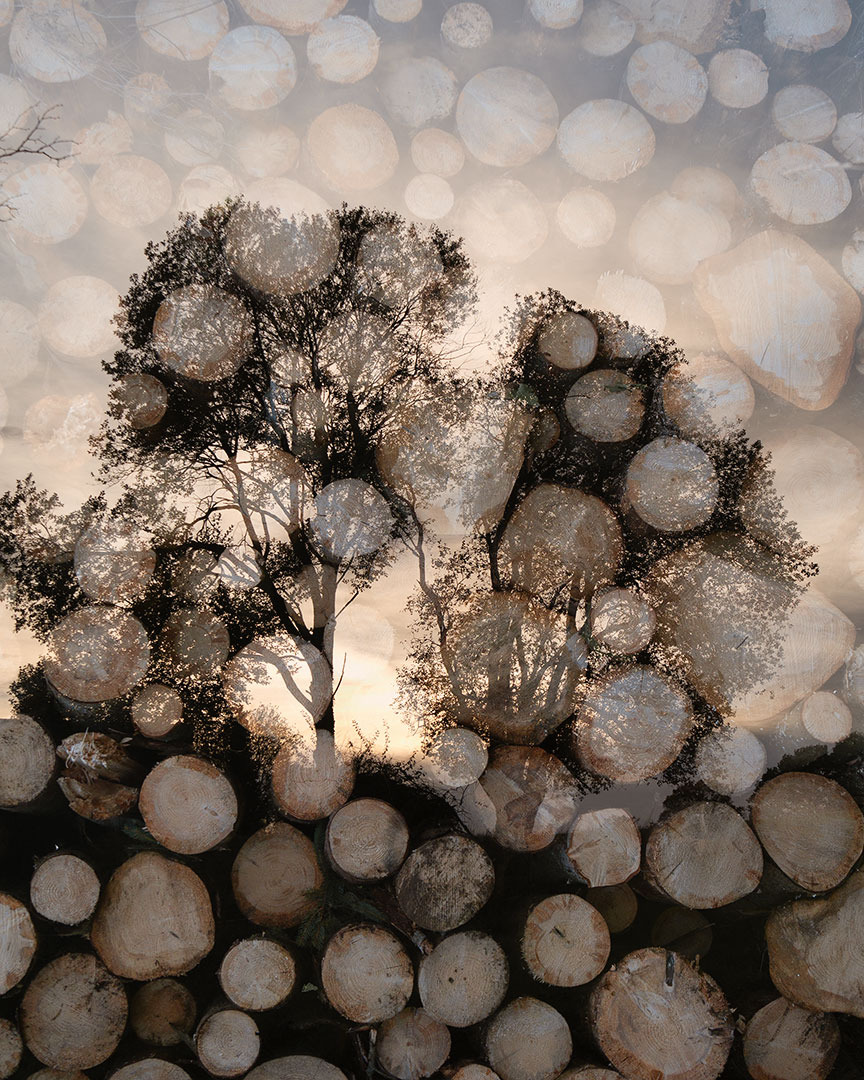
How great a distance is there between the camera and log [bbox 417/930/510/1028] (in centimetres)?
170

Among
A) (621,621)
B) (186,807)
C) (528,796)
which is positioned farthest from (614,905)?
(186,807)

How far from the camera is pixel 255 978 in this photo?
1705 mm

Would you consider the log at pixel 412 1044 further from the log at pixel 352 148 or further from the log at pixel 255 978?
the log at pixel 352 148

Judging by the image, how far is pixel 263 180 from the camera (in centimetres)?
192

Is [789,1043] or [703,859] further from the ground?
[703,859]

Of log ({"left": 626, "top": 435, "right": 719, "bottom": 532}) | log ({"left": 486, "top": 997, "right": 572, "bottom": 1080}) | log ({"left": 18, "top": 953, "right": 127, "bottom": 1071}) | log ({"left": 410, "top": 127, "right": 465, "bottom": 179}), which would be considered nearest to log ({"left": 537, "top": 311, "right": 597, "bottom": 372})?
log ({"left": 626, "top": 435, "right": 719, "bottom": 532})

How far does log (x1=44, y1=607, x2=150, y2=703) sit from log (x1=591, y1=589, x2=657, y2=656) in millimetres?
1454

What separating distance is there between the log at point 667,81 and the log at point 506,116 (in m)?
0.27

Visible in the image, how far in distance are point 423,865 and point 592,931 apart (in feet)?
1.67

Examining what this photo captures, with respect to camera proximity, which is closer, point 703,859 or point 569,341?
point 703,859

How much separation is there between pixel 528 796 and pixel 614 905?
40cm

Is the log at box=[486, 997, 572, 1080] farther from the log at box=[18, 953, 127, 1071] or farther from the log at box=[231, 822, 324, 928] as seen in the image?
the log at box=[18, 953, 127, 1071]

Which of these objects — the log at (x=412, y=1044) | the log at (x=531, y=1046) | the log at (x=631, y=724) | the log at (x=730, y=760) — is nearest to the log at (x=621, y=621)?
the log at (x=631, y=724)

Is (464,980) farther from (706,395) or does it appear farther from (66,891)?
(706,395)
